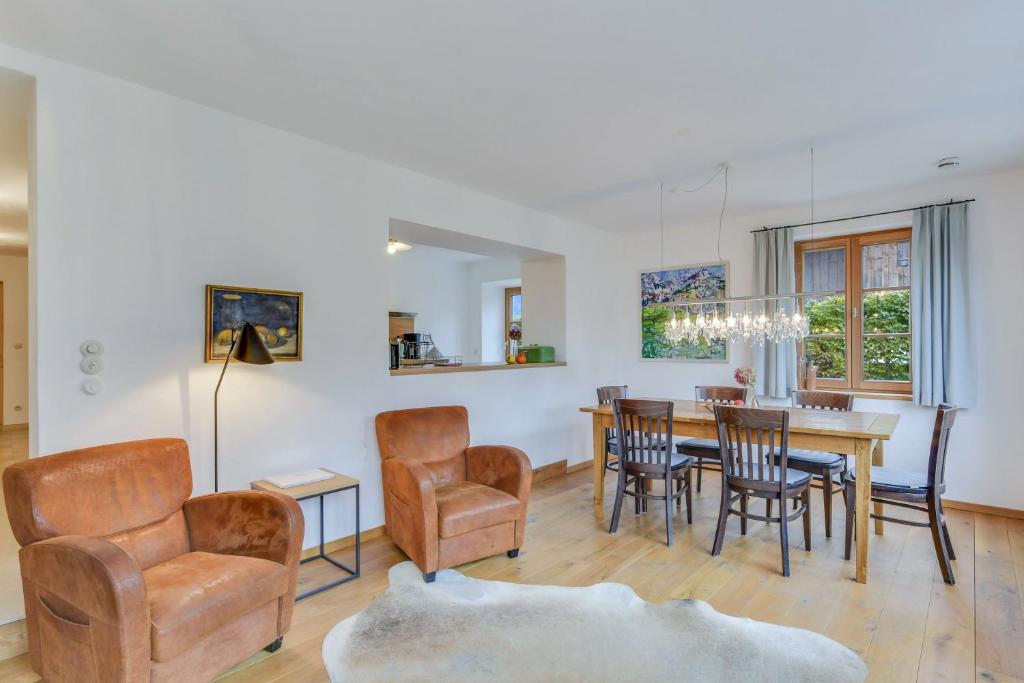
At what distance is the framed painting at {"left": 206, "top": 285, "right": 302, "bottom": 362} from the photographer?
290cm

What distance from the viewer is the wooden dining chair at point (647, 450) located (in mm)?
3471

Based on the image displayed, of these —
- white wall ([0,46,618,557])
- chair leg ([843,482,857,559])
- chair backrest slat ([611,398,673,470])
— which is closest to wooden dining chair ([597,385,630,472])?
chair backrest slat ([611,398,673,470])

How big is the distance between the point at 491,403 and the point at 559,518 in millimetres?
1144

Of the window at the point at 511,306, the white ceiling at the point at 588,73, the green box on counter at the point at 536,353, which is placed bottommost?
the green box on counter at the point at 536,353

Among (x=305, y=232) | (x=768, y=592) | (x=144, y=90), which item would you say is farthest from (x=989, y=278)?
(x=144, y=90)

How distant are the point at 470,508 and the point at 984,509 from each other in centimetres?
411

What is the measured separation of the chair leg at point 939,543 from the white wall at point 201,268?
125 inches

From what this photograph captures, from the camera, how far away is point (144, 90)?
2709 millimetres

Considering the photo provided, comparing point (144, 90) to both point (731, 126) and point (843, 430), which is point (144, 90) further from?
point (843, 430)

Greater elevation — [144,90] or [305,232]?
[144,90]

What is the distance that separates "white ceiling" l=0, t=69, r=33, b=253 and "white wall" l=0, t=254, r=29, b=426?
1725 millimetres

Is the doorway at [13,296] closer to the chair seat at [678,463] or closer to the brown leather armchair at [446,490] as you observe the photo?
the brown leather armchair at [446,490]

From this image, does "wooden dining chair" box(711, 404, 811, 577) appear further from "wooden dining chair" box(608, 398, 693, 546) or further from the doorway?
the doorway

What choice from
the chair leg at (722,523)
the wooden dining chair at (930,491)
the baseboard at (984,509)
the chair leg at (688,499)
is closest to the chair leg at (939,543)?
the wooden dining chair at (930,491)
